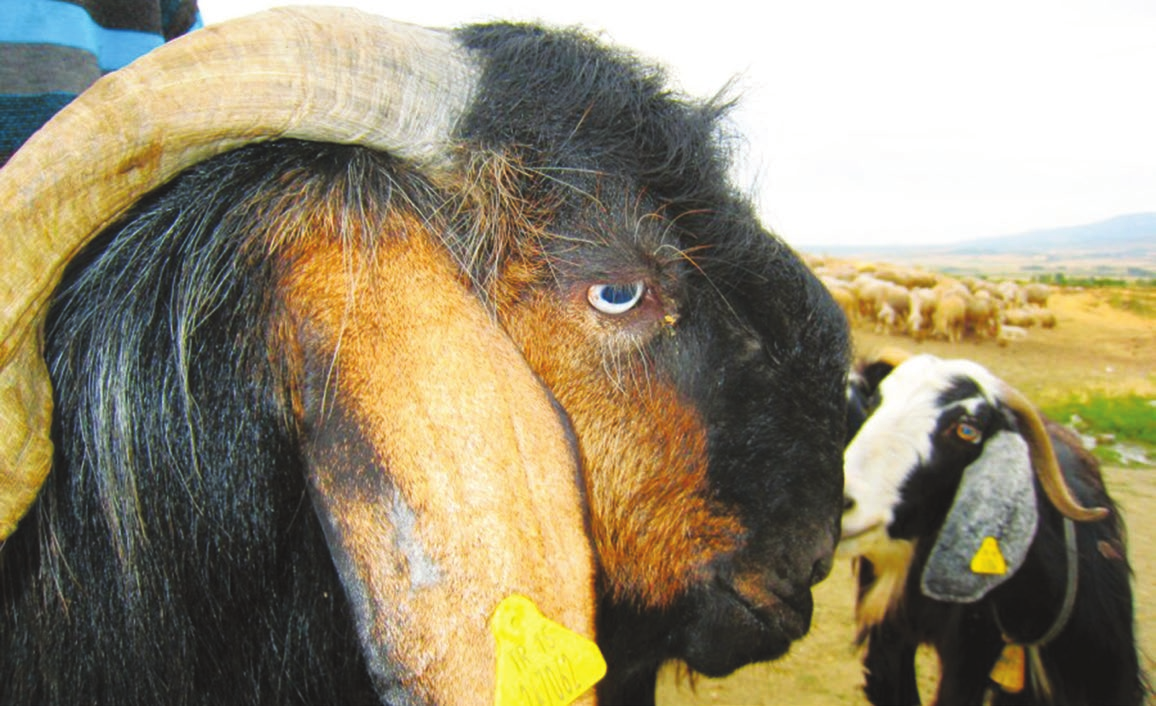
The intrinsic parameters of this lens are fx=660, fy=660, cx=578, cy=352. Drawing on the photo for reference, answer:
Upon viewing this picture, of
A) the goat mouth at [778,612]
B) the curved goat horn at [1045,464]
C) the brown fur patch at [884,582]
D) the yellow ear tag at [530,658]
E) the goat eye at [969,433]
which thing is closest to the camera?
the yellow ear tag at [530,658]

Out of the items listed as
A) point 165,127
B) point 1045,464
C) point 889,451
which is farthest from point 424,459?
point 1045,464

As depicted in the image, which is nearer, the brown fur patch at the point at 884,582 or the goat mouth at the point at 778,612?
the goat mouth at the point at 778,612

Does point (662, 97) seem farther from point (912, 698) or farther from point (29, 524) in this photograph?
point (912, 698)

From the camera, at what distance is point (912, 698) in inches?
171

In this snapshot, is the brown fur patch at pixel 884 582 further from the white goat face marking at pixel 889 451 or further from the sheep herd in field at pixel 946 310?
the sheep herd in field at pixel 946 310

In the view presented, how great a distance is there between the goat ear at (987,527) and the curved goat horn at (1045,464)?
0.24 ft

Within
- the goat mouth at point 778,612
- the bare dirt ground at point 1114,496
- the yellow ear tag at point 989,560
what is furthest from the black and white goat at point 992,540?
the goat mouth at point 778,612

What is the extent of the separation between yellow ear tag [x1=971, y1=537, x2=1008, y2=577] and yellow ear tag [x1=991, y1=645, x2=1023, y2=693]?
2.75ft

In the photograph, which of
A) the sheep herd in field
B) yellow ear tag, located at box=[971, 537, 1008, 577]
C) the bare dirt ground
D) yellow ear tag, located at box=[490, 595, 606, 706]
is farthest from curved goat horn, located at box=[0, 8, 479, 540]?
the sheep herd in field

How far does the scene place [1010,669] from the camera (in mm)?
3809

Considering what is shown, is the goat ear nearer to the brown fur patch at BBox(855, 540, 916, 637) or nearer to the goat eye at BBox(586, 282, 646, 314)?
the brown fur patch at BBox(855, 540, 916, 637)

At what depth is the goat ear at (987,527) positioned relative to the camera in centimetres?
337

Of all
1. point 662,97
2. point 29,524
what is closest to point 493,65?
point 662,97

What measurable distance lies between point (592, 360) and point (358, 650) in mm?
734
